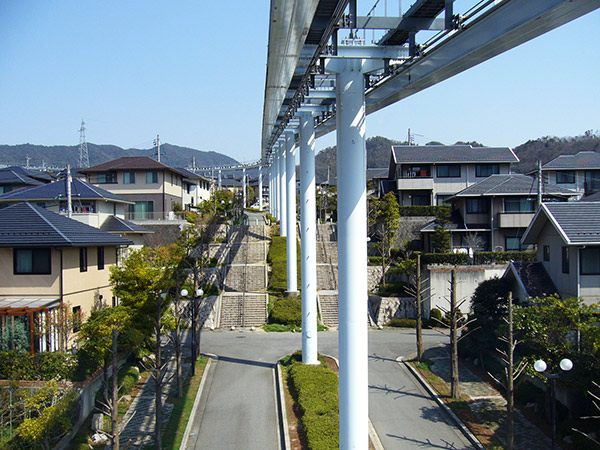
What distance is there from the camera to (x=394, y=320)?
25844 millimetres

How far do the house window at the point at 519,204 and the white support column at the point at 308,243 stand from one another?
17.5 metres

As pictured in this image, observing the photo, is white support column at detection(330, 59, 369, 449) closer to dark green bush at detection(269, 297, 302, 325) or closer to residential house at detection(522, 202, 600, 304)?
residential house at detection(522, 202, 600, 304)

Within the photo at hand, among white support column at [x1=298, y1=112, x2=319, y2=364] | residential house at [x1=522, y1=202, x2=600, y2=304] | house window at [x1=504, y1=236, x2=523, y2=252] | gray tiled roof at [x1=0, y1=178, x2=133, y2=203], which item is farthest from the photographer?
house window at [x1=504, y1=236, x2=523, y2=252]

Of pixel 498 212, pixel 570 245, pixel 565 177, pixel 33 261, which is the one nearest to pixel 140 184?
pixel 33 261

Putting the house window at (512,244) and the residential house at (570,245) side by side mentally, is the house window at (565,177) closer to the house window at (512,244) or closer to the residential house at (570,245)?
the house window at (512,244)

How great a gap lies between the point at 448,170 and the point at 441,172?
57 cm

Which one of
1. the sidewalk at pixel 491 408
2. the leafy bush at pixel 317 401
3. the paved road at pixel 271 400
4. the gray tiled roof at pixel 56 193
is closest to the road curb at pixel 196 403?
the paved road at pixel 271 400

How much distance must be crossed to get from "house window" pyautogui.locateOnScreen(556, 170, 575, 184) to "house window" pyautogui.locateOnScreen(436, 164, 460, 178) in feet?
34.0

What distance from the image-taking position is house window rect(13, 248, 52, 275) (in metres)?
17.2

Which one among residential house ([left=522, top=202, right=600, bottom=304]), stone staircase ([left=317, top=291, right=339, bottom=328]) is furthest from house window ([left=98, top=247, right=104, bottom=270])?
residential house ([left=522, top=202, right=600, bottom=304])

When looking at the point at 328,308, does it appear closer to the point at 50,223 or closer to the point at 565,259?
the point at 565,259

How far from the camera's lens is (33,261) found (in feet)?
56.4

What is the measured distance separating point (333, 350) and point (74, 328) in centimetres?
962

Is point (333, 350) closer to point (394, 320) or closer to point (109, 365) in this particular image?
point (394, 320)
